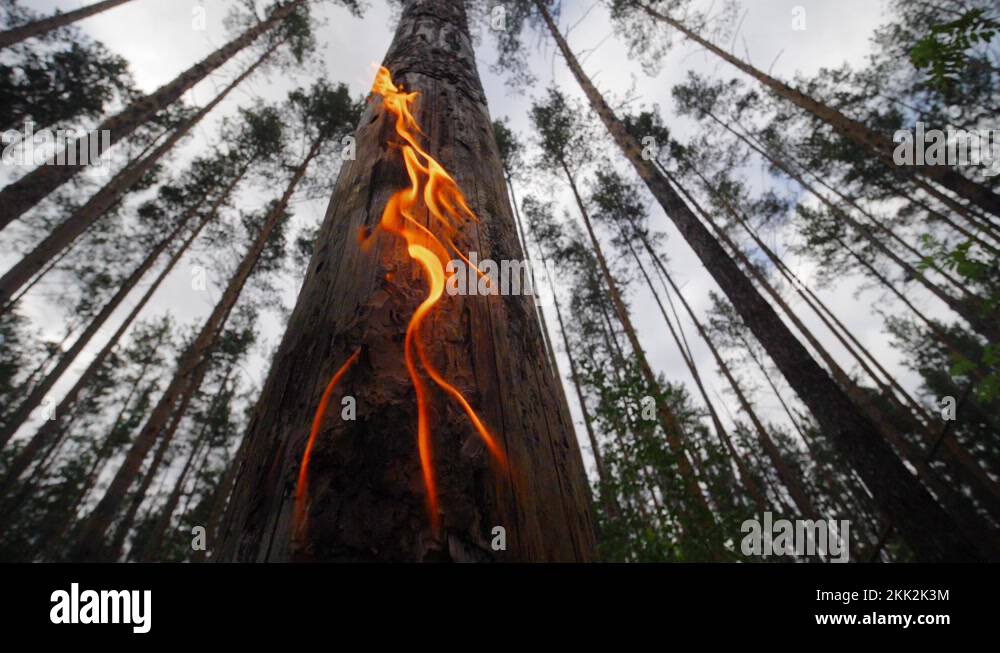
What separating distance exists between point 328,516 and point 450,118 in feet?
4.11

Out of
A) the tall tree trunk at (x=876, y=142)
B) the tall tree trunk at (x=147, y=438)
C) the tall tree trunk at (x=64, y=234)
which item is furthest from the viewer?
the tall tree trunk at (x=147, y=438)

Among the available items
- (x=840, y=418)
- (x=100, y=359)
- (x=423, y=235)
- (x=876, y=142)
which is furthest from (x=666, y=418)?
(x=100, y=359)

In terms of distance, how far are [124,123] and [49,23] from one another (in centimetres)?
276

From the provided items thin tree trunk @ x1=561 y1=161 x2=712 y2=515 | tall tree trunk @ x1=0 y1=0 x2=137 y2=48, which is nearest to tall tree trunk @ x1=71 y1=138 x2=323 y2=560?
tall tree trunk @ x1=0 y1=0 x2=137 y2=48

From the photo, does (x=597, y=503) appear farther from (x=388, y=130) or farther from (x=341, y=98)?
(x=341, y=98)

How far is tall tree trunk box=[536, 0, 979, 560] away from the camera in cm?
245

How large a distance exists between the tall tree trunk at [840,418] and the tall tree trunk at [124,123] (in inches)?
340

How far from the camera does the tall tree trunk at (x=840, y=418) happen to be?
2.45 metres

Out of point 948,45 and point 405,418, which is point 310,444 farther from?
point 948,45

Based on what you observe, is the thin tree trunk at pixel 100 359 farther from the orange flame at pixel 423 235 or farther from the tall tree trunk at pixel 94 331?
the orange flame at pixel 423 235

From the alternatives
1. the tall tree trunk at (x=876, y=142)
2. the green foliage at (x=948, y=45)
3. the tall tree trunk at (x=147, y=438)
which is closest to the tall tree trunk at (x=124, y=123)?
the tall tree trunk at (x=147, y=438)

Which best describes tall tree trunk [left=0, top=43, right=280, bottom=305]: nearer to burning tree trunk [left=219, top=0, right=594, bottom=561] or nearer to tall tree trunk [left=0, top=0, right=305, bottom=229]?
tall tree trunk [left=0, top=0, right=305, bottom=229]
